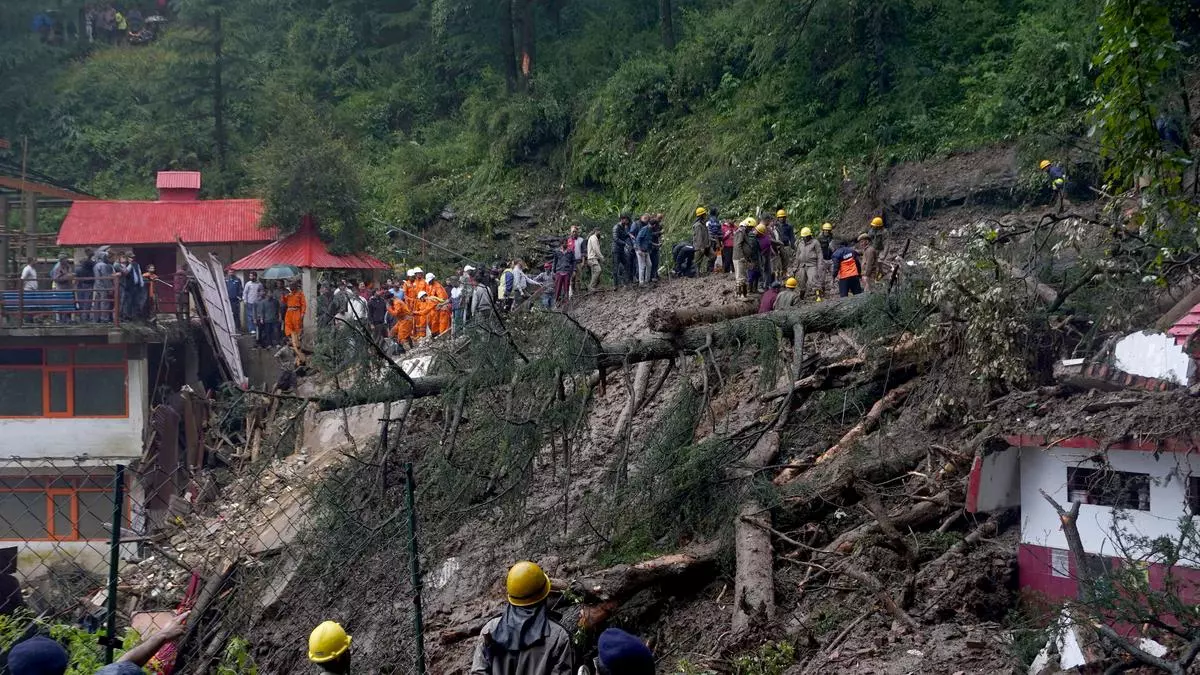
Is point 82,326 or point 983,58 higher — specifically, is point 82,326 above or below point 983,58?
below

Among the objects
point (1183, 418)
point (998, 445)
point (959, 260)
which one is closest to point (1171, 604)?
point (1183, 418)

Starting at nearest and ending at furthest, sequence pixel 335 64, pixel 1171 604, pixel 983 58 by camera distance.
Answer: pixel 1171 604 < pixel 983 58 < pixel 335 64

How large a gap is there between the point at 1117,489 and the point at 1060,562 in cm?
76

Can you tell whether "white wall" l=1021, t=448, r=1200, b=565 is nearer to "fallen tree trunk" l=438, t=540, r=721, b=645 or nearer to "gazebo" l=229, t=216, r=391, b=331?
"fallen tree trunk" l=438, t=540, r=721, b=645

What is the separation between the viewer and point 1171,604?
550cm

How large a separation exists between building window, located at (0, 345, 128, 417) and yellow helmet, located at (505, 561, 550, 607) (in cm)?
2061

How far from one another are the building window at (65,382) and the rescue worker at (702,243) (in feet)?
40.1

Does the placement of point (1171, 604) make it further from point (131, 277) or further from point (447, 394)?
point (131, 277)

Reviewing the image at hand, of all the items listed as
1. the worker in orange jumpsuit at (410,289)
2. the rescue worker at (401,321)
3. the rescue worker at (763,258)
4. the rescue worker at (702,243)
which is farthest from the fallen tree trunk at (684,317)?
the worker in orange jumpsuit at (410,289)

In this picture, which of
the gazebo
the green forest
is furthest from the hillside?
the gazebo

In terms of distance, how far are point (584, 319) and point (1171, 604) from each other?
12986 millimetres

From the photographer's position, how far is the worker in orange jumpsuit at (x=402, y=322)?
67.1 ft

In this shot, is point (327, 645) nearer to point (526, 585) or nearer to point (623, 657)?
point (526, 585)

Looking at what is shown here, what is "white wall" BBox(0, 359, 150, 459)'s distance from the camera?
74.5 feet
